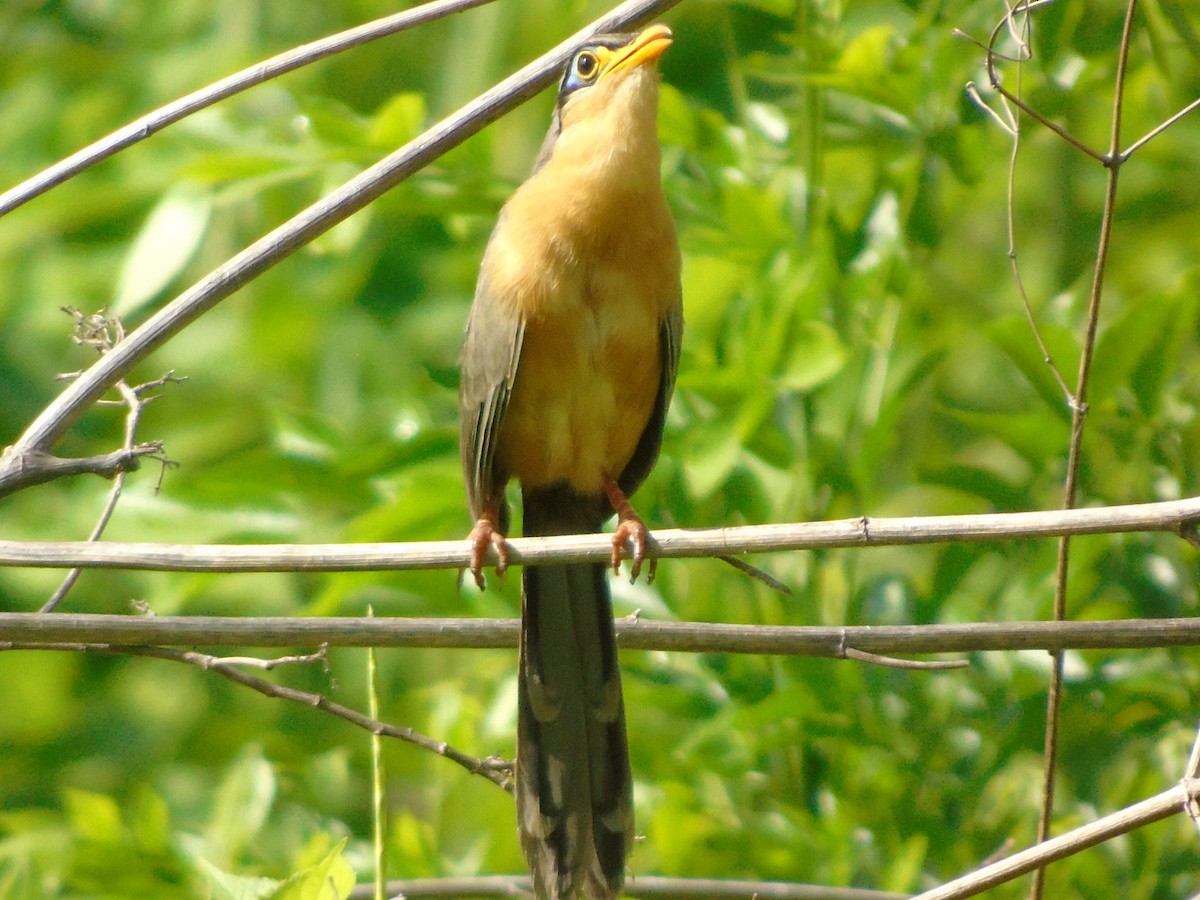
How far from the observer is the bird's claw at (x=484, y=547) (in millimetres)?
3260

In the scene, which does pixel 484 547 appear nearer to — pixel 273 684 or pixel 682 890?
pixel 273 684

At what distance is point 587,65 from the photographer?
4.36m

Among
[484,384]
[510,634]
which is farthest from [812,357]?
[510,634]

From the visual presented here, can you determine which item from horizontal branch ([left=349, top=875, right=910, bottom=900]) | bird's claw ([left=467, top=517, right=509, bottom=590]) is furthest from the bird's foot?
horizontal branch ([left=349, top=875, right=910, bottom=900])

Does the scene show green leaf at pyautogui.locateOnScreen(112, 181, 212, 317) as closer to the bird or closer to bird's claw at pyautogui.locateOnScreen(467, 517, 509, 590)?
the bird

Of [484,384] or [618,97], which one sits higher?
[618,97]

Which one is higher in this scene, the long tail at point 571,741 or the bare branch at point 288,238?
the bare branch at point 288,238

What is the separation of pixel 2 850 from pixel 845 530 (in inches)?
116

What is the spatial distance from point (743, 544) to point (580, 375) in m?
1.46

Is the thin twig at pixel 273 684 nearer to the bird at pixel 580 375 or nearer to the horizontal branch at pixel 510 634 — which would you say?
the horizontal branch at pixel 510 634

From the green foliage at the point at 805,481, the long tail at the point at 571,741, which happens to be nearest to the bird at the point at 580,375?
the long tail at the point at 571,741

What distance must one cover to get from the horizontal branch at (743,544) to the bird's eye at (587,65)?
200 centimetres

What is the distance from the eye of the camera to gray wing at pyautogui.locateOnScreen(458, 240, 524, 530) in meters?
4.08

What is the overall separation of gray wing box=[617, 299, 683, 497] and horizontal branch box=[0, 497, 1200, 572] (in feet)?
4.79
